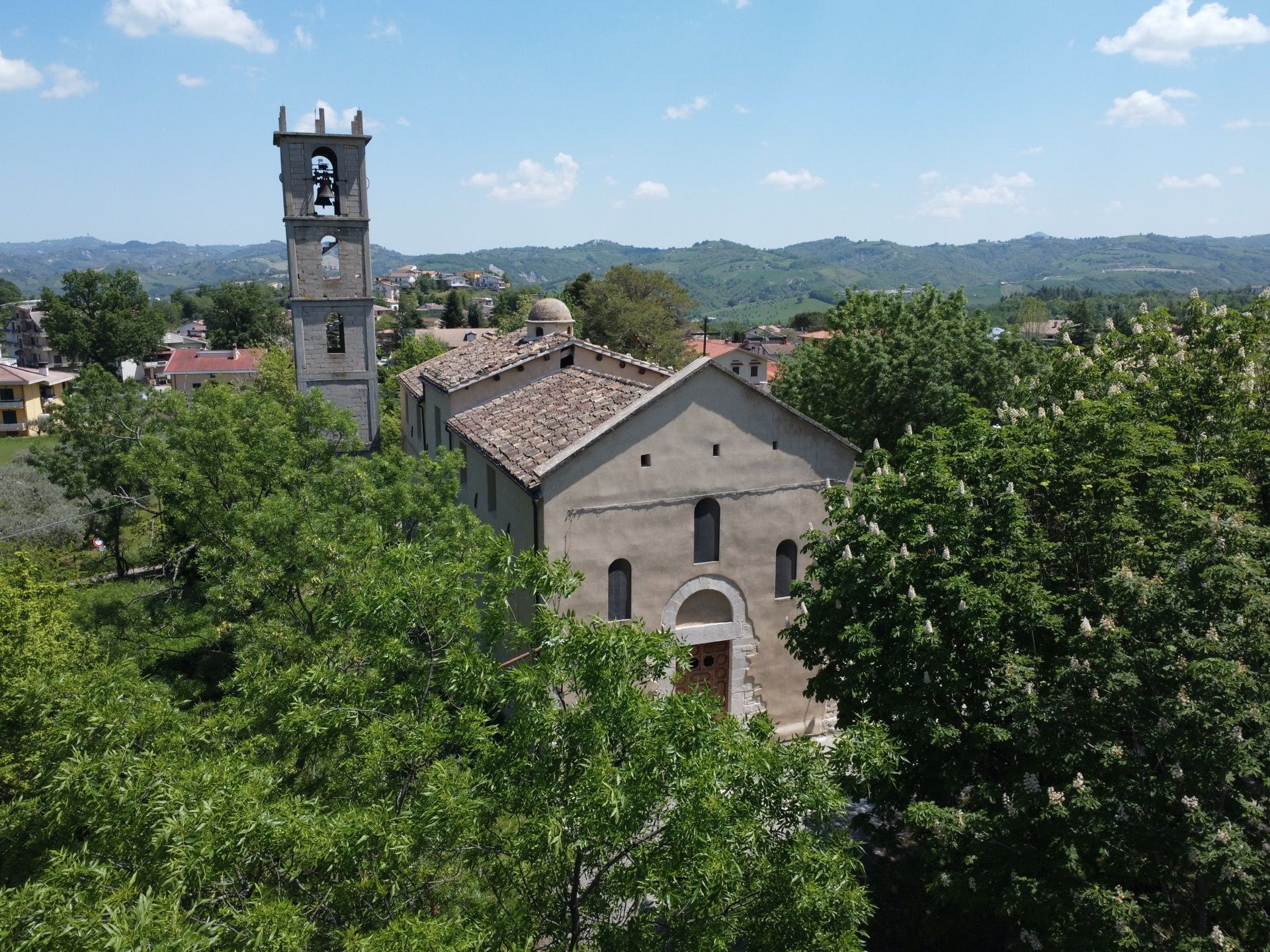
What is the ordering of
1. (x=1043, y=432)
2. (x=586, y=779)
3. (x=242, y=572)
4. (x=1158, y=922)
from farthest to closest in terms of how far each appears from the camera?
(x=242, y=572) < (x=1043, y=432) < (x=1158, y=922) < (x=586, y=779)

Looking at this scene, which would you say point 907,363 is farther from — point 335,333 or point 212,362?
point 212,362

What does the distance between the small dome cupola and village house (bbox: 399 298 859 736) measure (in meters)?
10.1

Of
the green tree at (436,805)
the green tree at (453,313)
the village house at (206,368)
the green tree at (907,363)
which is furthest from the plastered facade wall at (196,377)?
the green tree at (436,805)

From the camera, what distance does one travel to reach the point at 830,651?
45.9 feet

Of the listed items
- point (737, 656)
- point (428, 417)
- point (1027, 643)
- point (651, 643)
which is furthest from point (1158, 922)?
point (428, 417)

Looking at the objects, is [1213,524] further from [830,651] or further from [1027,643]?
[830,651]

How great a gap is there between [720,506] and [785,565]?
2.27m

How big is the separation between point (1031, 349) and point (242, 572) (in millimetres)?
24724

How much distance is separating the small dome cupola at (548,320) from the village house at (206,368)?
67121 millimetres

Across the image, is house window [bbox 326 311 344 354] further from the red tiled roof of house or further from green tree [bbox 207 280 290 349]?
green tree [bbox 207 280 290 349]

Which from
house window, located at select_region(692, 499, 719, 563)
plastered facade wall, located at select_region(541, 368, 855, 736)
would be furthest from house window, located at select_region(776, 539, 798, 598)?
house window, located at select_region(692, 499, 719, 563)

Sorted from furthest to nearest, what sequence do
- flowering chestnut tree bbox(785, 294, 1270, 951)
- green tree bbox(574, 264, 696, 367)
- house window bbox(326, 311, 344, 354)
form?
green tree bbox(574, 264, 696, 367)
house window bbox(326, 311, 344, 354)
flowering chestnut tree bbox(785, 294, 1270, 951)

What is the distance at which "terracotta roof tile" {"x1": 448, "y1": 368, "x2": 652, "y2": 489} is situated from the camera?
18.8 metres

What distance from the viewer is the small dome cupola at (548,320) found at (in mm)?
31422
